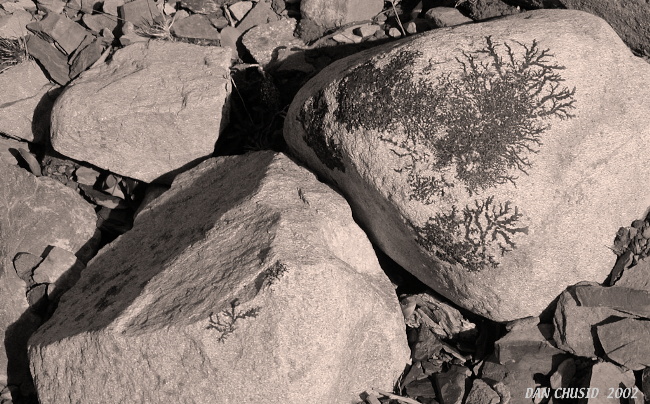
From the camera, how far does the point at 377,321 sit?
3053 mm

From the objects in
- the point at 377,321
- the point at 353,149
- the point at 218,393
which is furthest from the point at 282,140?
the point at 218,393

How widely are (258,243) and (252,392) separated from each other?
599 millimetres

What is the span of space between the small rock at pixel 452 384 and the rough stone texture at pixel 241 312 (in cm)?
19

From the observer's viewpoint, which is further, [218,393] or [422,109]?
[422,109]

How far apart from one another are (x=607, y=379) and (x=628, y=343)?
0.59 ft

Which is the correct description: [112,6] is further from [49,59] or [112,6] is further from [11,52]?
[11,52]

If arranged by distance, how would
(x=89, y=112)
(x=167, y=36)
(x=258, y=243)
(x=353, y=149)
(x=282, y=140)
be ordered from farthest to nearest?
(x=167, y=36), (x=282, y=140), (x=89, y=112), (x=353, y=149), (x=258, y=243)

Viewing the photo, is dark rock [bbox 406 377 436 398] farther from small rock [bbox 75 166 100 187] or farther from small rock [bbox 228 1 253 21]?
small rock [bbox 228 1 253 21]

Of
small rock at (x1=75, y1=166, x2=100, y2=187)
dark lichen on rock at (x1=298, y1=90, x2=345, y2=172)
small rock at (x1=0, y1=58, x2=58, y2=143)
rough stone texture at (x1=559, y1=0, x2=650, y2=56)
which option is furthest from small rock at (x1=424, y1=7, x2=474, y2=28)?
small rock at (x1=0, y1=58, x2=58, y2=143)

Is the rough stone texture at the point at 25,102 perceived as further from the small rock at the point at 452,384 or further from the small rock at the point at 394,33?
the small rock at the point at 452,384

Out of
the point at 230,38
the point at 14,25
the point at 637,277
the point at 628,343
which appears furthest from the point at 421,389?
the point at 14,25

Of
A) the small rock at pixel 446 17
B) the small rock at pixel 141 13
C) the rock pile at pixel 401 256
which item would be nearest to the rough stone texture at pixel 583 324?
the rock pile at pixel 401 256

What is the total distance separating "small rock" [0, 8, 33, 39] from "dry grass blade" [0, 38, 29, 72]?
0.30ft

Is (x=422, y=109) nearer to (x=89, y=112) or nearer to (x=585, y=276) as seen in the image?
(x=585, y=276)
